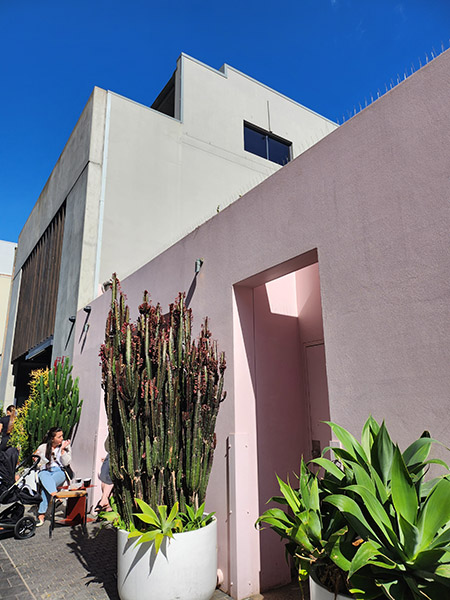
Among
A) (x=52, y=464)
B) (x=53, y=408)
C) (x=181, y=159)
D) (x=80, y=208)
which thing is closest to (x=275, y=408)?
(x=52, y=464)

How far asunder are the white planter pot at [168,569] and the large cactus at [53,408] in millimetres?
6117

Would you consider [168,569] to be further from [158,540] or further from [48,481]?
[48,481]

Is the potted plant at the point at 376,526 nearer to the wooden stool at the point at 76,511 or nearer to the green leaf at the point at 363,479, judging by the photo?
the green leaf at the point at 363,479

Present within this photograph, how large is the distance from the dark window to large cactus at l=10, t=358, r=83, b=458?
32.6ft

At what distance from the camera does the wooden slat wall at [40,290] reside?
43.4ft

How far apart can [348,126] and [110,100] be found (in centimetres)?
1030

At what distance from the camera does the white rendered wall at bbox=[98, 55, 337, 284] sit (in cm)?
1127

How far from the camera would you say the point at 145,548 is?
3.37 metres

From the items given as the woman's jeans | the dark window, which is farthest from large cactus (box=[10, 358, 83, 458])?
the dark window

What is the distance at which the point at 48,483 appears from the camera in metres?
6.59

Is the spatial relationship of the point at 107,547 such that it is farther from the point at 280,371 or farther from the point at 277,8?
the point at 277,8

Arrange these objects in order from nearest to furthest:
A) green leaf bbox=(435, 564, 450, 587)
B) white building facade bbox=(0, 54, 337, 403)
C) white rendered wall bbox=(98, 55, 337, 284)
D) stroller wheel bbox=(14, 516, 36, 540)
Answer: green leaf bbox=(435, 564, 450, 587)
stroller wheel bbox=(14, 516, 36, 540)
white building facade bbox=(0, 54, 337, 403)
white rendered wall bbox=(98, 55, 337, 284)

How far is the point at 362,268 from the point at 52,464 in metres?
6.34

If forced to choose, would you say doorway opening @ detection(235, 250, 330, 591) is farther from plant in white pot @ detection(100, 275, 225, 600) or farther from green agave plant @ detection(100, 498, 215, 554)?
green agave plant @ detection(100, 498, 215, 554)
